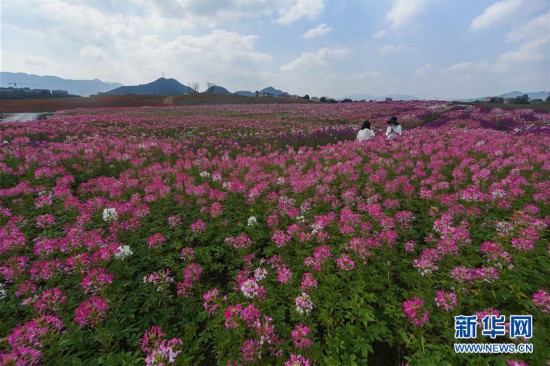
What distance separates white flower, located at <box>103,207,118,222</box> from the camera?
14.9 ft

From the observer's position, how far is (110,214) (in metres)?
4.60

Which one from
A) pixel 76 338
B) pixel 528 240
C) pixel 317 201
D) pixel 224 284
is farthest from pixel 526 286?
pixel 76 338

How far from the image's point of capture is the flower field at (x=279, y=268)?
2.59m

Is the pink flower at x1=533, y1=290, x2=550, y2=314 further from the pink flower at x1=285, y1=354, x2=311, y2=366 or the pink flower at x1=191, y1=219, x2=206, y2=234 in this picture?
the pink flower at x1=191, y1=219, x2=206, y2=234

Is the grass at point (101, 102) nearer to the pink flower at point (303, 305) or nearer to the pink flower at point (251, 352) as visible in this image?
the pink flower at point (251, 352)

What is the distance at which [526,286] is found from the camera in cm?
291

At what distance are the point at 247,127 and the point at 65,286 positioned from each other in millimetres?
13952

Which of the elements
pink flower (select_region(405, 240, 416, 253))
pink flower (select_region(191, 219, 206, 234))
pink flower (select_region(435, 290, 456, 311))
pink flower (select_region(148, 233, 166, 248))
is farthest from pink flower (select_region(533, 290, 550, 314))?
pink flower (select_region(148, 233, 166, 248))

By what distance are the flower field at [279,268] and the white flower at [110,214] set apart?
0.13 ft

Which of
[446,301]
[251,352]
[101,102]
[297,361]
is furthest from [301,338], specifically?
[101,102]

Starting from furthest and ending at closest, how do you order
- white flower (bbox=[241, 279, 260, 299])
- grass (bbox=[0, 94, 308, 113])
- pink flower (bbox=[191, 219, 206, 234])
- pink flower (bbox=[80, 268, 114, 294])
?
1. grass (bbox=[0, 94, 308, 113])
2. pink flower (bbox=[191, 219, 206, 234])
3. pink flower (bbox=[80, 268, 114, 294])
4. white flower (bbox=[241, 279, 260, 299])

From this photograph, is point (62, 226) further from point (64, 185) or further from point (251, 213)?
point (251, 213)

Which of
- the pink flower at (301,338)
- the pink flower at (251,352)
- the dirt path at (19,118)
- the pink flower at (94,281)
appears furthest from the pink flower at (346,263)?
the dirt path at (19,118)

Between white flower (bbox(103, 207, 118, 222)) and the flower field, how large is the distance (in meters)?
0.04
